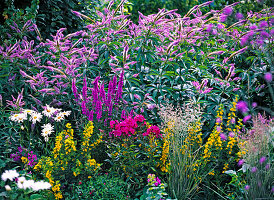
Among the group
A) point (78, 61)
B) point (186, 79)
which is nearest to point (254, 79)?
point (186, 79)

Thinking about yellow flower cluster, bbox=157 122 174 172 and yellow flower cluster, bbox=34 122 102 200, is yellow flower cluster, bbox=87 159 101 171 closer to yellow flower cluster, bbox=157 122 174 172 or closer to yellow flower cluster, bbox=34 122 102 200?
yellow flower cluster, bbox=34 122 102 200

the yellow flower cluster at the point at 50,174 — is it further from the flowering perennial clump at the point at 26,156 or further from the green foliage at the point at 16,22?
the green foliage at the point at 16,22

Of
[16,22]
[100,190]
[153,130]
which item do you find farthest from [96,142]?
[16,22]

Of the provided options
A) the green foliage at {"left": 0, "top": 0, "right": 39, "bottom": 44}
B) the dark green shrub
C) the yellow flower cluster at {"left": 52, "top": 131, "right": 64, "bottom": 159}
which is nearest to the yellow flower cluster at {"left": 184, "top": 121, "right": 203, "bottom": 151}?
the dark green shrub

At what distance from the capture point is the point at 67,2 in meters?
5.40

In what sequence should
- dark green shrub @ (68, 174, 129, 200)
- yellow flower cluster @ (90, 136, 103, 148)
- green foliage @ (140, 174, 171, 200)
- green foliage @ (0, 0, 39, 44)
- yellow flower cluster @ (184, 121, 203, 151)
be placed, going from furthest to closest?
green foliage @ (0, 0, 39, 44), yellow flower cluster @ (184, 121, 203, 151), yellow flower cluster @ (90, 136, 103, 148), dark green shrub @ (68, 174, 129, 200), green foliage @ (140, 174, 171, 200)

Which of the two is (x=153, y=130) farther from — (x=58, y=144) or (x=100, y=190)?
(x=58, y=144)

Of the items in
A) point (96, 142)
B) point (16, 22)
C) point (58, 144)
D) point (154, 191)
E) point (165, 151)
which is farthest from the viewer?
point (16, 22)

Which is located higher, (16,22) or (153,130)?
(16,22)

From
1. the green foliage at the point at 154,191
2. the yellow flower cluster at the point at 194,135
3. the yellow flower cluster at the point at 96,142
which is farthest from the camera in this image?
the yellow flower cluster at the point at 194,135

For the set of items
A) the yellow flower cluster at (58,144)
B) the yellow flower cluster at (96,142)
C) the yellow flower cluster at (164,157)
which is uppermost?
the yellow flower cluster at (58,144)

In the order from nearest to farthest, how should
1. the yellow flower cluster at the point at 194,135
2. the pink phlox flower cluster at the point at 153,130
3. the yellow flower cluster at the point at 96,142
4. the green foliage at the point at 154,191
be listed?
the green foliage at the point at 154,191 < the pink phlox flower cluster at the point at 153,130 < the yellow flower cluster at the point at 96,142 < the yellow flower cluster at the point at 194,135

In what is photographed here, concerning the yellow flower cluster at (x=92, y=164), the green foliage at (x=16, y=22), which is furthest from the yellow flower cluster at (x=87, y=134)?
the green foliage at (x=16, y=22)

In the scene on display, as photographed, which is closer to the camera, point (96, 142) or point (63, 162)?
point (63, 162)
